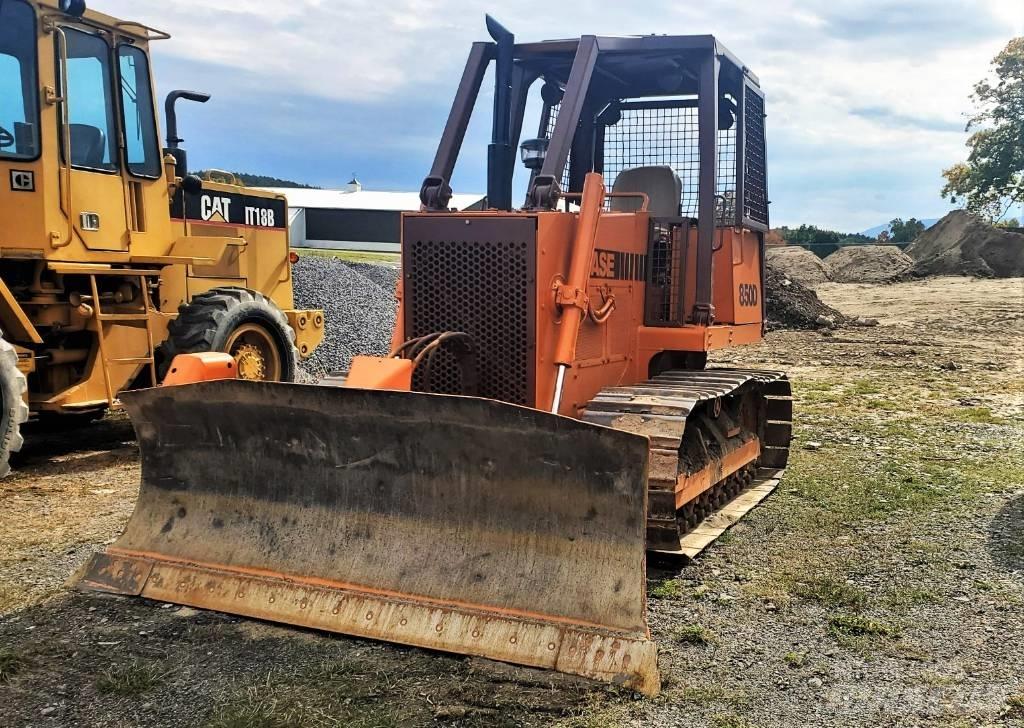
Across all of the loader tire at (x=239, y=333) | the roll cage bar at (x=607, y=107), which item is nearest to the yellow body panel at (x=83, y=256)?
the loader tire at (x=239, y=333)

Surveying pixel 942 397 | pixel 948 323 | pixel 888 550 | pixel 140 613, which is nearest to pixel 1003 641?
pixel 888 550

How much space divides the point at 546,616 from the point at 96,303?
5203 millimetres

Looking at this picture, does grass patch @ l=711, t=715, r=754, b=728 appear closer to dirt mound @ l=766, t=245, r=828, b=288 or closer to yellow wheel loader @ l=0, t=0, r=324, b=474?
yellow wheel loader @ l=0, t=0, r=324, b=474

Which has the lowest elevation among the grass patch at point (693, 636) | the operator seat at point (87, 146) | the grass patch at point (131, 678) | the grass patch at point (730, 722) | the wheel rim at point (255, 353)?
the grass patch at point (730, 722)

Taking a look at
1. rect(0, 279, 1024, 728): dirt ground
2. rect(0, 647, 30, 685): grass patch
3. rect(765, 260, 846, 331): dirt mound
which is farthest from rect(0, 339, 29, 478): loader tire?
rect(765, 260, 846, 331): dirt mound

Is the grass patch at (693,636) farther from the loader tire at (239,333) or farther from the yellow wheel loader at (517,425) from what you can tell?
the loader tire at (239,333)

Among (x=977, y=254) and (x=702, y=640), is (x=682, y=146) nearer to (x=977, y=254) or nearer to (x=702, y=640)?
(x=702, y=640)

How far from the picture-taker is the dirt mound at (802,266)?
1176 inches

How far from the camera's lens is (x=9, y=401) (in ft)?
21.5

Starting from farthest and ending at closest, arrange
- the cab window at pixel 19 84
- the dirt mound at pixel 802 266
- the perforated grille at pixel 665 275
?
the dirt mound at pixel 802 266, the cab window at pixel 19 84, the perforated grille at pixel 665 275

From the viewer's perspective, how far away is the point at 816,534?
5.77 metres

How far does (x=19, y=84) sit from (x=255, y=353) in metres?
2.88

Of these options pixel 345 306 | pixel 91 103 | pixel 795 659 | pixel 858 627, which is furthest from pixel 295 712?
pixel 345 306

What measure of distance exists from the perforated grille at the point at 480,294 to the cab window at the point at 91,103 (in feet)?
11.9
